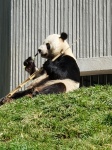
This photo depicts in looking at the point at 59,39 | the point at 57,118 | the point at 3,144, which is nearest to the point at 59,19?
the point at 59,39

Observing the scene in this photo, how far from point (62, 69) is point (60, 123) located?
9.30 feet

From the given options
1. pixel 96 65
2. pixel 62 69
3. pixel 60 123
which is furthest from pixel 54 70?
pixel 60 123

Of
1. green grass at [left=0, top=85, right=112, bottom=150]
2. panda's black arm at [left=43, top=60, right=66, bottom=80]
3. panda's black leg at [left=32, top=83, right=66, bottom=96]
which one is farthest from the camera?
panda's black arm at [left=43, top=60, right=66, bottom=80]

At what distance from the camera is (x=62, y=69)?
10102 millimetres

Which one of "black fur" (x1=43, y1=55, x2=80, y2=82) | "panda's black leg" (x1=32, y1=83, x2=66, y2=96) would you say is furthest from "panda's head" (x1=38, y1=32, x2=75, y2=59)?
"panda's black leg" (x1=32, y1=83, x2=66, y2=96)

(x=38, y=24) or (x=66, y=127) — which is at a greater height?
(x=38, y=24)

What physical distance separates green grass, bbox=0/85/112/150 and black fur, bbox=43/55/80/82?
117cm

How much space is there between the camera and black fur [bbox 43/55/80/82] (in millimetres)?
10062

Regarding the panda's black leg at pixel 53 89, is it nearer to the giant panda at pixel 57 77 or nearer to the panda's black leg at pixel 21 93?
the giant panda at pixel 57 77

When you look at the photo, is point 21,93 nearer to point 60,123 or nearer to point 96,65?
point 96,65

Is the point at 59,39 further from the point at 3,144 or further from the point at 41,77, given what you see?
the point at 3,144

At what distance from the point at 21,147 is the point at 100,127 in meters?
1.20

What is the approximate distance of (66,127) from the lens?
23.5 feet

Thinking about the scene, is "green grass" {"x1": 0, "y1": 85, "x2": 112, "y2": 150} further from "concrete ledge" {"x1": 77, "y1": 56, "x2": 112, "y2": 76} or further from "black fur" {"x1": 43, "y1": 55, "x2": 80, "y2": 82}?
"concrete ledge" {"x1": 77, "y1": 56, "x2": 112, "y2": 76}
